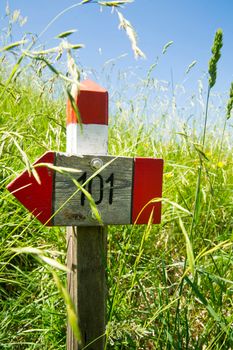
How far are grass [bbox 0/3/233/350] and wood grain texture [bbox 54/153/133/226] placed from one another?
63 millimetres

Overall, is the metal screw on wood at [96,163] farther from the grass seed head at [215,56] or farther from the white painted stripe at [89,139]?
the grass seed head at [215,56]

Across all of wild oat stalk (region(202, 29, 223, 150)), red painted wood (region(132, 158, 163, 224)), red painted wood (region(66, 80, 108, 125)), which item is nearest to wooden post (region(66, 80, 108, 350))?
red painted wood (region(66, 80, 108, 125))

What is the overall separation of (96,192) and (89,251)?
19 cm

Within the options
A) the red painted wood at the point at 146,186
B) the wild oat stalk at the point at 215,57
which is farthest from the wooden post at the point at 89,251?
the wild oat stalk at the point at 215,57

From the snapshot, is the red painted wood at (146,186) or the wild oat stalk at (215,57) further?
the red painted wood at (146,186)

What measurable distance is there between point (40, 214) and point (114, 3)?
1.94 ft

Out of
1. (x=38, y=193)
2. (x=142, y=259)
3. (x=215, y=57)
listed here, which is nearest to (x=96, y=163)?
(x=38, y=193)

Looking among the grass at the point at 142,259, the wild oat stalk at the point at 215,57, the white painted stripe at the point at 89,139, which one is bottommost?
the grass at the point at 142,259

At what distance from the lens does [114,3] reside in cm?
92

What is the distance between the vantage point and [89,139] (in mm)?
1305

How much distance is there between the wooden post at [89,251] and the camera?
1304mm

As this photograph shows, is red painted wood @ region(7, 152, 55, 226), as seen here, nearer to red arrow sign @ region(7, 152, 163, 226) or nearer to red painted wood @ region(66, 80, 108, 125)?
red arrow sign @ region(7, 152, 163, 226)

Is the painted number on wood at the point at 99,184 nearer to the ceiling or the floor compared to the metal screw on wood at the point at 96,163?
nearer to the floor

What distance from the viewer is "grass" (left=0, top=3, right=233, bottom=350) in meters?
1.16
